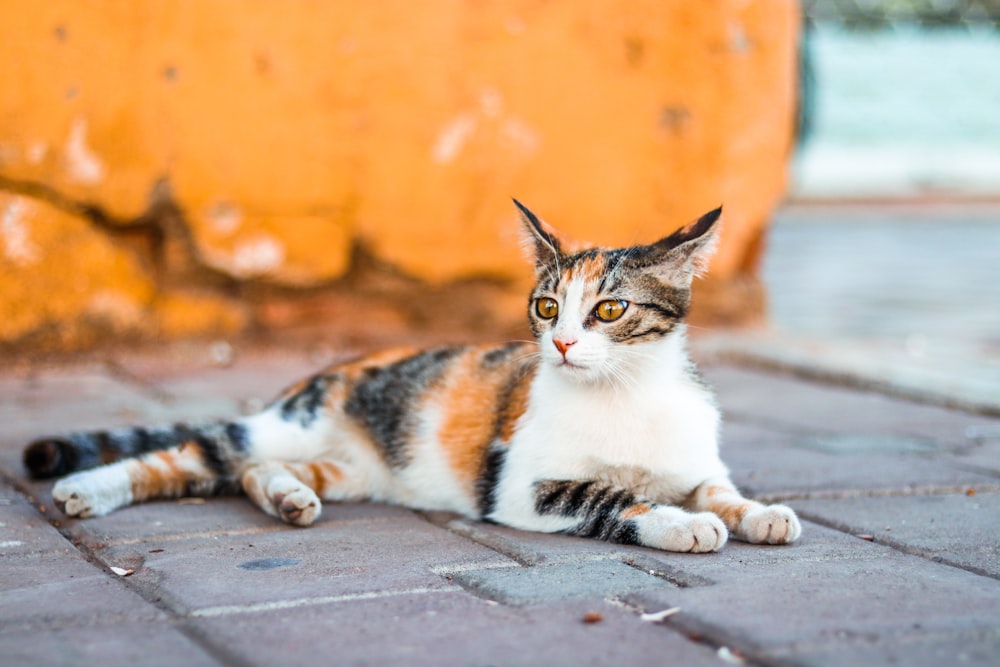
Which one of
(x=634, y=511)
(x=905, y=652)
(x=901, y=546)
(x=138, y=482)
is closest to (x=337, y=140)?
(x=138, y=482)

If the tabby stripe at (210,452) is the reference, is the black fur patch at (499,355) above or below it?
above

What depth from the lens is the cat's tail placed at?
360 cm

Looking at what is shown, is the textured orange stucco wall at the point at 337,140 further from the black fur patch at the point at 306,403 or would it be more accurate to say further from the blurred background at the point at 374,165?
the black fur patch at the point at 306,403

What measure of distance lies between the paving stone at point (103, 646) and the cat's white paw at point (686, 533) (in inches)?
48.2

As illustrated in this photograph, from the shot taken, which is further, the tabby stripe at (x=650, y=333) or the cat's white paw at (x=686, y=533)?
the tabby stripe at (x=650, y=333)

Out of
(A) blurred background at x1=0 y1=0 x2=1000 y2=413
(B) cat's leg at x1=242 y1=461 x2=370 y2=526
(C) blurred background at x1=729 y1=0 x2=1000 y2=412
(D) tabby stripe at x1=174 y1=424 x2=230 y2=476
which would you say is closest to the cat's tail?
(D) tabby stripe at x1=174 y1=424 x2=230 y2=476

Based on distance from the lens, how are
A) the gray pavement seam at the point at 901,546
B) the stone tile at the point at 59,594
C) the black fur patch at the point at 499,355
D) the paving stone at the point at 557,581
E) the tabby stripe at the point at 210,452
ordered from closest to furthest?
the stone tile at the point at 59,594 < the paving stone at the point at 557,581 < the gray pavement seam at the point at 901,546 < the tabby stripe at the point at 210,452 < the black fur patch at the point at 499,355

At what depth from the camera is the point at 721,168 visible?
6352 millimetres

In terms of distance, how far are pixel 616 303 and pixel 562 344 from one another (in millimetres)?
204

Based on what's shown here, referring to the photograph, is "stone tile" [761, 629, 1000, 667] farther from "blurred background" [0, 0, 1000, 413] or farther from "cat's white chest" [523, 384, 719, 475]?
"blurred background" [0, 0, 1000, 413]

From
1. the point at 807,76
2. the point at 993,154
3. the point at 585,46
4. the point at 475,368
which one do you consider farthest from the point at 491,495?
the point at 993,154

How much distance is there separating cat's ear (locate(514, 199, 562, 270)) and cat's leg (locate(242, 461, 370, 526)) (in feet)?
2.90

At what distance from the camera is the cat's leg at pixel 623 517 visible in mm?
3008

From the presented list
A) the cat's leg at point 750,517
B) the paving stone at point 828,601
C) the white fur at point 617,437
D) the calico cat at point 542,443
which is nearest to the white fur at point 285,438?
the calico cat at point 542,443
